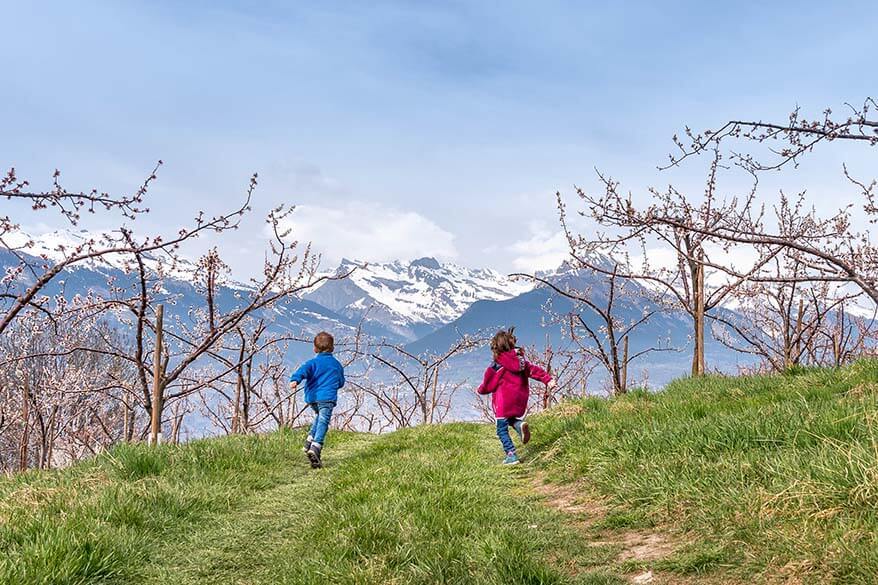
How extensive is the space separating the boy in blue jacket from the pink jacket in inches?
99.2

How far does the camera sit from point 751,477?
4.39 metres

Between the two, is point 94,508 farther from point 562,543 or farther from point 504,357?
point 504,357

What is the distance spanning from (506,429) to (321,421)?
115 inches

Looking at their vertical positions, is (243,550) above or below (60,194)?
below

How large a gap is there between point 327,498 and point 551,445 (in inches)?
141

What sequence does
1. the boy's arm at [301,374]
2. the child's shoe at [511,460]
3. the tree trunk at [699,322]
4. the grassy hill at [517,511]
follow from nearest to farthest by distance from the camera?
1. the grassy hill at [517,511]
2. the child's shoe at [511,460]
3. the boy's arm at [301,374]
4. the tree trunk at [699,322]

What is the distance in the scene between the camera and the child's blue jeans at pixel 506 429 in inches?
330

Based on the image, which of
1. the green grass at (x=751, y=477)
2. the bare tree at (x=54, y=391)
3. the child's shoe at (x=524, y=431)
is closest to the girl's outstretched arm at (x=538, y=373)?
the child's shoe at (x=524, y=431)

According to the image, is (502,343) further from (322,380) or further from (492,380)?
(322,380)

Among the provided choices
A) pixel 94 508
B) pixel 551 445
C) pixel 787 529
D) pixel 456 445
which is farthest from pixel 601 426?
pixel 94 508

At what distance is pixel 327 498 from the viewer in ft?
20.5

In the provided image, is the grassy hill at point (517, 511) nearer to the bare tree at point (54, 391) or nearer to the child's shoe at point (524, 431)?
the child's shoe at point (524, 431)

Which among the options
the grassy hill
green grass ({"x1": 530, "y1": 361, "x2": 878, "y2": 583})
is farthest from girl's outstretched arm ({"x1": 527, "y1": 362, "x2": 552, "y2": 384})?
the grassy hill

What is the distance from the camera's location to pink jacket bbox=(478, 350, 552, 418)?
8938 mm
